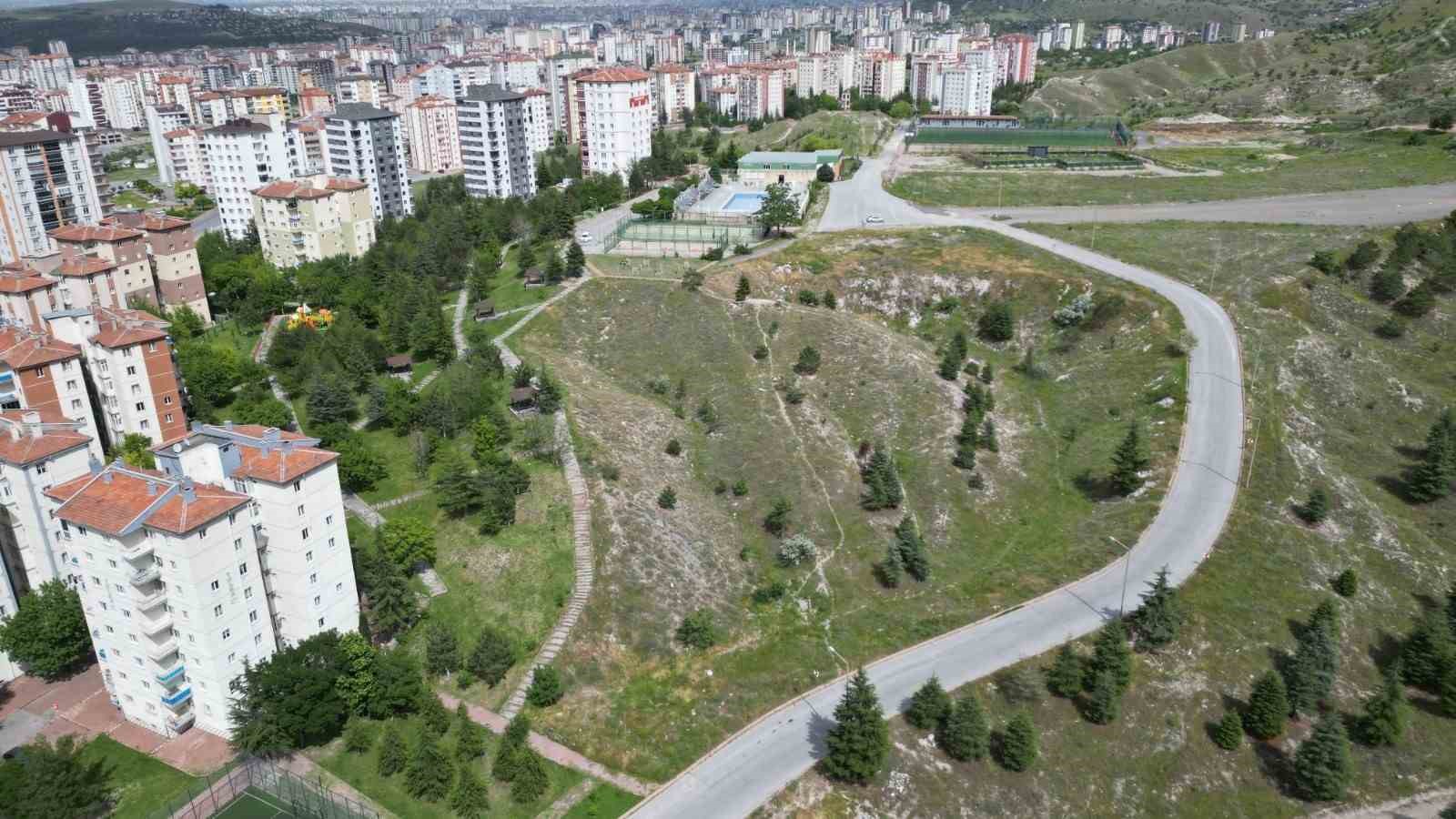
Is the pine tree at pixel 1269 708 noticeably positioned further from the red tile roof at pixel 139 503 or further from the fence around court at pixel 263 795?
the red tile roof at pixel 139 503

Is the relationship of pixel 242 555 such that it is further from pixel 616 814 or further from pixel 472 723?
pixel 616 814

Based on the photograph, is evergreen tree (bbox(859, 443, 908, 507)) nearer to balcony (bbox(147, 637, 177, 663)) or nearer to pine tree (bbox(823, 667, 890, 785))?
pine tree (bbox(823, 667, 890, 785))

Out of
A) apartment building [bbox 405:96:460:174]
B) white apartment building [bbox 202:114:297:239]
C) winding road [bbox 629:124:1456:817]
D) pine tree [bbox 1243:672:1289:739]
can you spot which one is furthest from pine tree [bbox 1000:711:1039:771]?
apartment building [bbox 405:96:460:174]

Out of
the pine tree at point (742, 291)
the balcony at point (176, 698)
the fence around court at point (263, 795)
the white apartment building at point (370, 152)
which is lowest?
the fence around court at point (263, 795)

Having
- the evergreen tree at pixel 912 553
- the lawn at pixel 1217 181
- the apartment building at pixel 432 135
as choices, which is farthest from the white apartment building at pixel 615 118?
the evergreen tree at pixel 912 553

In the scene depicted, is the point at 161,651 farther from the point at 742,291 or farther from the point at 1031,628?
the point at 742,291

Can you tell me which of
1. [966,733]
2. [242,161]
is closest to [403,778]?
[966,733]
